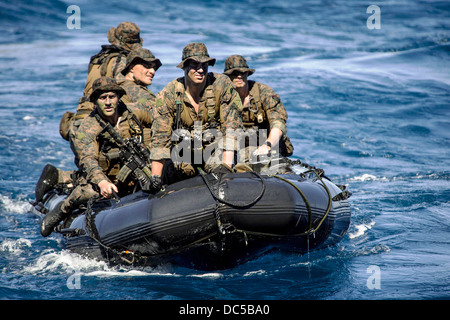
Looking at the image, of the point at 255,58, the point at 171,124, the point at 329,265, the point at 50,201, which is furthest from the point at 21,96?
the point at 329,265

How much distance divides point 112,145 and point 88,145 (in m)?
0.25

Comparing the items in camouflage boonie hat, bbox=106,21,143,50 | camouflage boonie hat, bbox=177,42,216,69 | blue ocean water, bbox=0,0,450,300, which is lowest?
blue ocean water, bbox=0,0,450,300

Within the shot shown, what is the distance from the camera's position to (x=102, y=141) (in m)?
6.34

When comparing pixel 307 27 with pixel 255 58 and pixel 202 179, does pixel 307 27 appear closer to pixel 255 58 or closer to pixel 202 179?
pixel 255 58

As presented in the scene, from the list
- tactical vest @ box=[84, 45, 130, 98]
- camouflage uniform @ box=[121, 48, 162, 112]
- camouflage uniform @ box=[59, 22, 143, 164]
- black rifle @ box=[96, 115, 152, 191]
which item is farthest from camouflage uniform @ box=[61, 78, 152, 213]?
tactical vest @ box=[84, 45, 130, 98]

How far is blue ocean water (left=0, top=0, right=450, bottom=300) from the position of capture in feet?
17.9

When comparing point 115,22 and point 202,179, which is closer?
point 202,179

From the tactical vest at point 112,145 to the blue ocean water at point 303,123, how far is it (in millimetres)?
1000

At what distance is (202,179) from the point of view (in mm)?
5309

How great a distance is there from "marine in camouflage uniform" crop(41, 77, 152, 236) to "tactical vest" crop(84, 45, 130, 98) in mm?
1409

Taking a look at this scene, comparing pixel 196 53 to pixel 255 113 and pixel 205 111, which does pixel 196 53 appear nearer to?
pixel 205 111

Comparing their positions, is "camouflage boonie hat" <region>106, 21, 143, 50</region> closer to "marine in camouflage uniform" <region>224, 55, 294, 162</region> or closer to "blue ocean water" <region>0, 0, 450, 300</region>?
"marine in camouflage uniform" <region>224, 55, 294, 162</region>

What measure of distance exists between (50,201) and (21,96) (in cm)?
766

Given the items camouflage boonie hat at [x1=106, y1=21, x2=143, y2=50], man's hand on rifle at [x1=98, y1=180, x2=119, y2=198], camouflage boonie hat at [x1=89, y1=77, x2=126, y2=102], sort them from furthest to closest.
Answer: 1. camouflage boonie hat at [x1=106, y1=21, x2=143, y2=50]
2. camouflage boonie hat at [x1=89, y1=77, x2=126, y2=102]
3. man's hand on rifle at [x1=98, y1=180, x2=119, y2=198]
